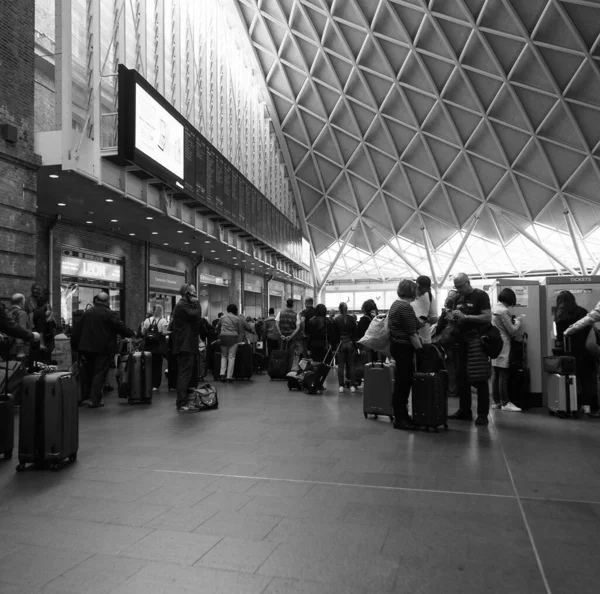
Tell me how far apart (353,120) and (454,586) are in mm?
33999

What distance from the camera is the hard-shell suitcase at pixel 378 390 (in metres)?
7.67

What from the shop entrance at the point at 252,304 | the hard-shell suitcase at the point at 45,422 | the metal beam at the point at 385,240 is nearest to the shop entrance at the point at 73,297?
the hard-shell suitcase at the point at 45,422

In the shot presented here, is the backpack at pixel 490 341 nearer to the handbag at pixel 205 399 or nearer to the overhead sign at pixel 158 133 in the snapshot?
the handbag at pixel 205 399

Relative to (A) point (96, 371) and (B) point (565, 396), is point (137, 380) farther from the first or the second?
(B) point (565, 396)

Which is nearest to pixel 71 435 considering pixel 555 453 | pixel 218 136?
pixel 555 453

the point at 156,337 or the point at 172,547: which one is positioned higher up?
the point at 156,337

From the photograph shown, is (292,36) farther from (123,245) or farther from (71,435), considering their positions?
(71,435)

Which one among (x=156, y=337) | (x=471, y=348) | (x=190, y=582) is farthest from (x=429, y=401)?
(x=156, y=337)

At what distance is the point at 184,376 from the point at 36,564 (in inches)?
224

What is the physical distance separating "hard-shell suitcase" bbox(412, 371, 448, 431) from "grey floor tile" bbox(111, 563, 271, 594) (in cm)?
432

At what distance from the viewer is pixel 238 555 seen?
118 inches

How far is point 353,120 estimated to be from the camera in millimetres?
34250

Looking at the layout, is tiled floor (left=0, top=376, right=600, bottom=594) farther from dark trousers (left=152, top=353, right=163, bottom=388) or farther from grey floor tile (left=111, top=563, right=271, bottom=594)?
dark trousers (left=152, top=353, right=163, bottom=388)

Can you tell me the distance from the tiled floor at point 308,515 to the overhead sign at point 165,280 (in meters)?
14.3
